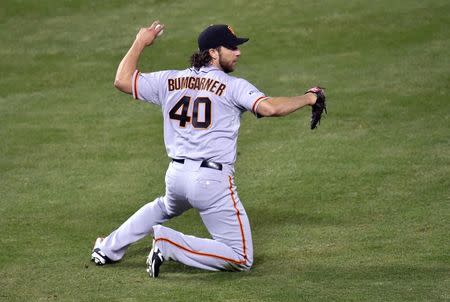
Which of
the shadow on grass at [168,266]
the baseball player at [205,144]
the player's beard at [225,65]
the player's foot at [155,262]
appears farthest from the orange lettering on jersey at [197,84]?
the shadow on grass at [168,266]

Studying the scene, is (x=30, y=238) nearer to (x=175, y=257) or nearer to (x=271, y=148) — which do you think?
(x=175, y=257)

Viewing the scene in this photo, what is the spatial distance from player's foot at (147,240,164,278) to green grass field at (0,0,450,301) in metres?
0.06

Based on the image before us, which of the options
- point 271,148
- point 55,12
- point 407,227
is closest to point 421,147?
point 271,148

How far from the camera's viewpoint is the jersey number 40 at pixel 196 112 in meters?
7.98

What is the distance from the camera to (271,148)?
1172 cm

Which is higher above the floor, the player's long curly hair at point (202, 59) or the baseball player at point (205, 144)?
the player's long curly hair at point (202, 59)

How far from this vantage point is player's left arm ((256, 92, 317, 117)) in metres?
7.65

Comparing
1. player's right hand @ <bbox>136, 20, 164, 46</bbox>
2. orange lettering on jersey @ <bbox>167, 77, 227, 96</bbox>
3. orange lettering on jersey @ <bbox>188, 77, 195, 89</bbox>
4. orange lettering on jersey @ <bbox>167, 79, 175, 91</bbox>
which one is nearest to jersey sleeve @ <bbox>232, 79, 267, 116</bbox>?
orange lettering on jersey @ <bbox>167, 77, 227, 96</bbox>

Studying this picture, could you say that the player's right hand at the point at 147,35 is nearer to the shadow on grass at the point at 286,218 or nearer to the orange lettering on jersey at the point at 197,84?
the orange lettering on jersey at the point at 197,84

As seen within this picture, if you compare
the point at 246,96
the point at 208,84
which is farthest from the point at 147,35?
the point at 246,96

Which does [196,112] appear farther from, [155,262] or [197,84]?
[155,262]

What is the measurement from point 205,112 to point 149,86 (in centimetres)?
52

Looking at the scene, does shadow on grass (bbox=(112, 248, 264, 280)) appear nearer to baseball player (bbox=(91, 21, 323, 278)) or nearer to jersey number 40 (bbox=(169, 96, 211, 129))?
baseball player (bbox=(91, 21, 323, 278))

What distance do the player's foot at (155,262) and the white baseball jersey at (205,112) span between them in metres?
0.74
